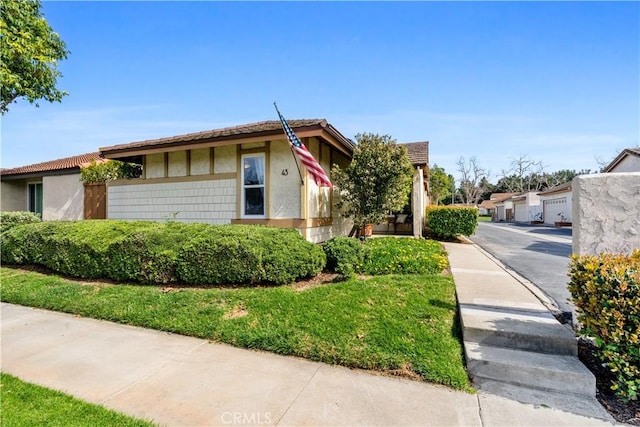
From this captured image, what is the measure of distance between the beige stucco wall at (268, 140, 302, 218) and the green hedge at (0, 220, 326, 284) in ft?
4.50

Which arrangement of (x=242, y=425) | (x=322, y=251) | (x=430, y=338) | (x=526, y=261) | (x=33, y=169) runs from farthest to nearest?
(x=33, y=169), (x=526, y=261), (x=322, y=251), (x=430, y=338), (x=242, y=425)

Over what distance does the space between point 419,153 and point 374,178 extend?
18.8 feet

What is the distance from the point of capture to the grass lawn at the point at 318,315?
3.57 meters

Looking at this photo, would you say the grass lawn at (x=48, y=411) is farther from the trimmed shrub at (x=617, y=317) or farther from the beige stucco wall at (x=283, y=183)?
the beige stucco wall at (x=283, y=183)

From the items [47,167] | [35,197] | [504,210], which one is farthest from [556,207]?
[35,197]

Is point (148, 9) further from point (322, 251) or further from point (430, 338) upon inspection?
point (430, 338)

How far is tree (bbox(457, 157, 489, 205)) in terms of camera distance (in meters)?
59.1

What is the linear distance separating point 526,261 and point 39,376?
1104 centimetres

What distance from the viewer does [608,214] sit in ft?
12.6

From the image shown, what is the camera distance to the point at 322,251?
6.68m

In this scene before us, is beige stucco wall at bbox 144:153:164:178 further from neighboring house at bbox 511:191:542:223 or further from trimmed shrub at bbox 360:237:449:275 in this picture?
neighboring house at bbox 511:191:542:223

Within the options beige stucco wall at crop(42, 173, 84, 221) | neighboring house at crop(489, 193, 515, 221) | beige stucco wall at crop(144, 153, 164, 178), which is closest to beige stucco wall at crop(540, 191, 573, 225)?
neighboring house at crop(489, 193, 515, 221)

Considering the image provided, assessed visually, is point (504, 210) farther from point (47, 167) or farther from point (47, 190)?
point (47, 167)

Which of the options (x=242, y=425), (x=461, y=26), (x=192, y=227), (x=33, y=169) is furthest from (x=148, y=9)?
(x=33, y=169)
